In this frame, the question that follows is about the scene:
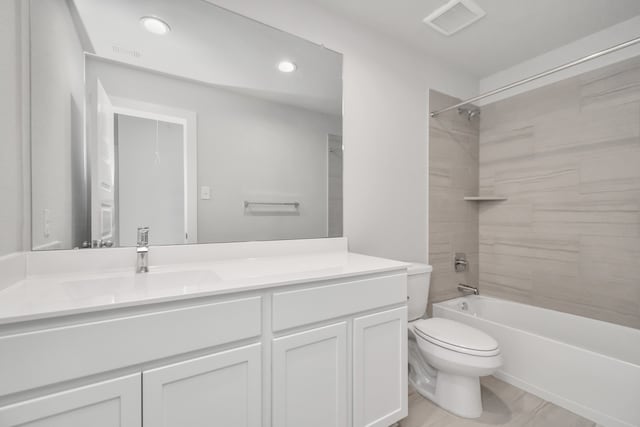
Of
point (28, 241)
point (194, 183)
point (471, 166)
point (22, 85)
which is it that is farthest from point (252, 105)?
point (471, 166)

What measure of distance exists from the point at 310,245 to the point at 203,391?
0.92 meters

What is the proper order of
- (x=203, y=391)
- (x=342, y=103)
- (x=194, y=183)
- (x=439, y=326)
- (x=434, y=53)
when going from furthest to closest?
(x=434, y=53), (x=342, y=103), (x=439, y=326), (x=194, y=183), (x=203, y=391)

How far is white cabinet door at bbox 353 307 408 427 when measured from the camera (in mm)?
1164

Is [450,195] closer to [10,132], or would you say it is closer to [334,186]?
[334,186]

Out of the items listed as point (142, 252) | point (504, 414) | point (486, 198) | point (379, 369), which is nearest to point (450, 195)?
point (486, 198)

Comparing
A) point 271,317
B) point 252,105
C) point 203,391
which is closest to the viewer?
point 203,391

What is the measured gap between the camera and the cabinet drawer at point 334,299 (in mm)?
989

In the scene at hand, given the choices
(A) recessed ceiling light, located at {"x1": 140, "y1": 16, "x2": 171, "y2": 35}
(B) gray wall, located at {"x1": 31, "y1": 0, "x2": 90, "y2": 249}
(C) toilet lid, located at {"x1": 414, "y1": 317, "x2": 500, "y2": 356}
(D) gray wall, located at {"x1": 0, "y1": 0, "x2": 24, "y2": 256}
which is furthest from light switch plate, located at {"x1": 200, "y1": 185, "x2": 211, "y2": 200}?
(C) toilet lid, located at {"x1": 414, "y1": 317, "x2": 500, "y2": 356}

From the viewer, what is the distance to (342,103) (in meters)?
1.76

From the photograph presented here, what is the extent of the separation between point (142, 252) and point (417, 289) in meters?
1.58

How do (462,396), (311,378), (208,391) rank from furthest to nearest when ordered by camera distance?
(462,396)
(311,378)
(208,391)

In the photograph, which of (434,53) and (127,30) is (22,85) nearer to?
(127,30)

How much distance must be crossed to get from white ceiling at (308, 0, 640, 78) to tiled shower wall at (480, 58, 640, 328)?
0.33m

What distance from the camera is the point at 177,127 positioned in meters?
1.32
